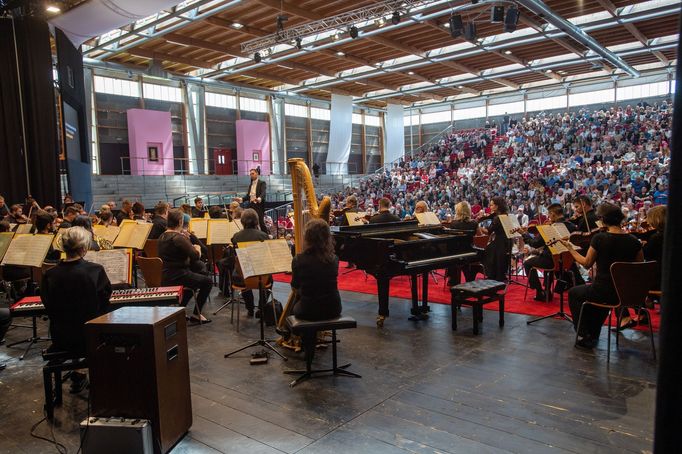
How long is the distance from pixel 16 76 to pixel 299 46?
6546mm

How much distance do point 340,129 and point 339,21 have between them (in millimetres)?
10333

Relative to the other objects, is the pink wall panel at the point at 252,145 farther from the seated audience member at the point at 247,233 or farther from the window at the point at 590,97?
the seated audience member at the point at 247,233

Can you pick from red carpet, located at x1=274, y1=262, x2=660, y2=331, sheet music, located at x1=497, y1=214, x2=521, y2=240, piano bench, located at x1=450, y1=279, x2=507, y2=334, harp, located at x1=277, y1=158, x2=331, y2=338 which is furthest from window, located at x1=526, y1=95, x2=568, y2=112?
harp, located at x1=277, y1=158, x2=331, y2=338

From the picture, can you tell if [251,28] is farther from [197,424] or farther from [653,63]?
[653,63]

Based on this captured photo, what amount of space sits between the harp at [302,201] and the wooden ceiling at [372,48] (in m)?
8.24

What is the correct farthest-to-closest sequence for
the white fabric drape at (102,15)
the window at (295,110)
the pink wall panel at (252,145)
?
the window at (295,110), the pink wall panel at (252,145), the white fabric drape at (102,15)

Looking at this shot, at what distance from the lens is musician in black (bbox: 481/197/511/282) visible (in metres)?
6.47

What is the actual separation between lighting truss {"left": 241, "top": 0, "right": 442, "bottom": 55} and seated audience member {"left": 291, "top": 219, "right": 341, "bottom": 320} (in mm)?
8356

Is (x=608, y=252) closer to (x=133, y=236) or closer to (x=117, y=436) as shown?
(x=117, y=436)

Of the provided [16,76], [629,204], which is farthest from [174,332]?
[629,204]

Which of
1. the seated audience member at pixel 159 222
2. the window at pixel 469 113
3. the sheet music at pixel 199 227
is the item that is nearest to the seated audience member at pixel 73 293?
the seated audience member at pixel 159 222

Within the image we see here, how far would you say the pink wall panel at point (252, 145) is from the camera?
2162 centimetres

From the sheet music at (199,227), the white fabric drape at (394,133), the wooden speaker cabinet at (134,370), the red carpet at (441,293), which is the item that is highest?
the white fabric drape at (394,133)

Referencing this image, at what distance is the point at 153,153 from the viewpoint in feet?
61.9
